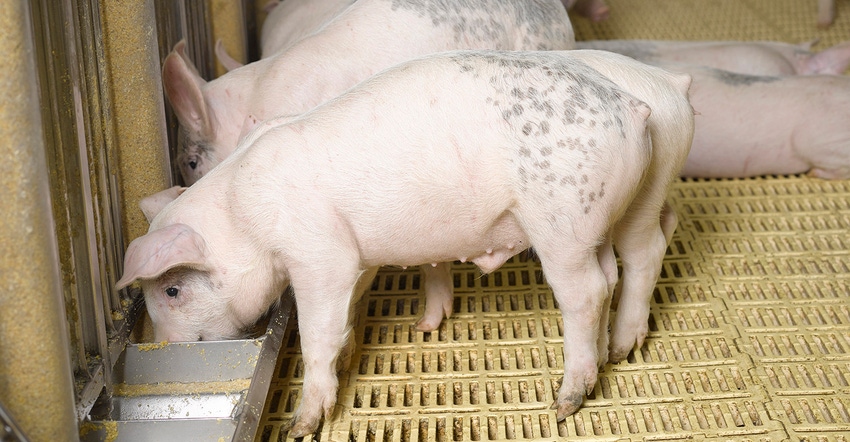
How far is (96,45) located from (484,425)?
51.8 inches

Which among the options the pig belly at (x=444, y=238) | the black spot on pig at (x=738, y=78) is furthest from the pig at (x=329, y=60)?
the black spot on pig at (x=738, y=78)

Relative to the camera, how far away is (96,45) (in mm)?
2312

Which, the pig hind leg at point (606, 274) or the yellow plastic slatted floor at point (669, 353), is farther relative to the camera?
the pig hind leg at point (606, 274)

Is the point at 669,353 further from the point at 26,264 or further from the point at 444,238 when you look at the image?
the point at 26,264

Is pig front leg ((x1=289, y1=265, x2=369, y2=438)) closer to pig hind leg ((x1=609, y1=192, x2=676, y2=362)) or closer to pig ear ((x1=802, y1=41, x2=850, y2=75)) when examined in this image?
pig hind leg ((x1=609, y1=192, x2=676, y2=362))

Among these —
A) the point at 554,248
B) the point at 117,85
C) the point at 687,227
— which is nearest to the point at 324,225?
the point at 554,248

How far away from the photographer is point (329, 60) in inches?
110

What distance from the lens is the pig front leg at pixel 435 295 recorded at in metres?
2.67

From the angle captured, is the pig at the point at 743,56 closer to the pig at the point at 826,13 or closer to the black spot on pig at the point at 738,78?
the black spot on pig at the point at 738,78

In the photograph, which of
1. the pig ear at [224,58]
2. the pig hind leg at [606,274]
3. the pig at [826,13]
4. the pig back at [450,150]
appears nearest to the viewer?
the pig back at [450,150]

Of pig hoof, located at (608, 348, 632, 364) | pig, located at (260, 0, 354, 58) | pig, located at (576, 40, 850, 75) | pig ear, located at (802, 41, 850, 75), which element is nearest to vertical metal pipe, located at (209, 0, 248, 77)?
pig, located at (260, 0, 354, 58)

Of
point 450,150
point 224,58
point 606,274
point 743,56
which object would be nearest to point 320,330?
point 450,150

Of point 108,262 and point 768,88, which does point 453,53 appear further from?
point 768,88

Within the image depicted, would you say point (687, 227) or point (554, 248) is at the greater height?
point (554, 248)
